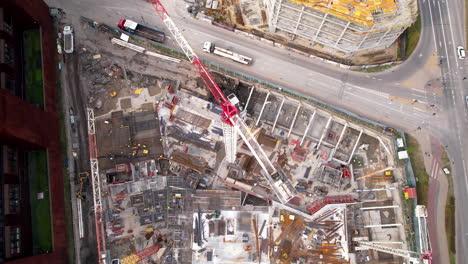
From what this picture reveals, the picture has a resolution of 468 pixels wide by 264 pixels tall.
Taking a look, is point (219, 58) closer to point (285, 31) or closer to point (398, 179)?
point (285, 31)

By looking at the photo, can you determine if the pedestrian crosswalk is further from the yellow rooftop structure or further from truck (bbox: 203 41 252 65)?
truck (bbox: 203 41 252 65)

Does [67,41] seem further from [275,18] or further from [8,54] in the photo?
[275,18]

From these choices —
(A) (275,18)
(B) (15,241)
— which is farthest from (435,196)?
(B) (15,241)

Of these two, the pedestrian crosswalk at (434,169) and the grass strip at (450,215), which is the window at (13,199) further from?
the grass strip at (450,215)

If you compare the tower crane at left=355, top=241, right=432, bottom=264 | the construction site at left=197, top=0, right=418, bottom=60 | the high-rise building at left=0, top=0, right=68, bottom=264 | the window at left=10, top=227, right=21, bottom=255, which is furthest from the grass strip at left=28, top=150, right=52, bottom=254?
the tower crane at left=355, top=241, right=432, bottom=264

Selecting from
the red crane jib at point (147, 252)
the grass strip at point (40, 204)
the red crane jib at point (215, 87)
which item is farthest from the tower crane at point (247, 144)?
the grass strip at point (40, 204)
